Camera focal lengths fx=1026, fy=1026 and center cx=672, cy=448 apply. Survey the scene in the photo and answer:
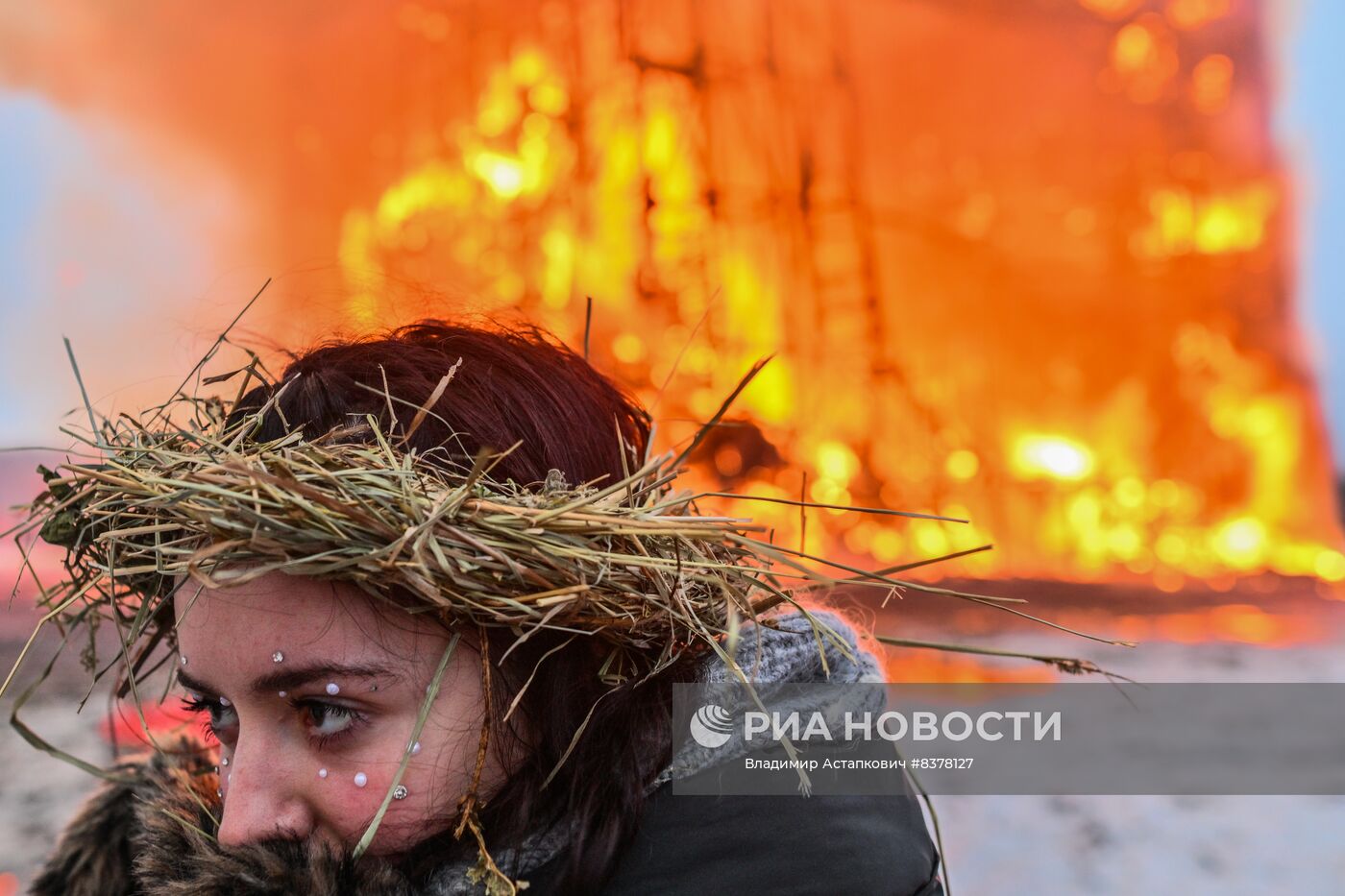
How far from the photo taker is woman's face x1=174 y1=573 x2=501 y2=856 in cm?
114

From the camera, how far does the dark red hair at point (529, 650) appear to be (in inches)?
47.5

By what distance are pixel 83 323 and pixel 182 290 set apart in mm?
443

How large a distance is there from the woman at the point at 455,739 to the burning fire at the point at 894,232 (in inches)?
176

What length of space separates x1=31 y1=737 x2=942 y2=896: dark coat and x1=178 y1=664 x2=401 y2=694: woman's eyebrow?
18 cm

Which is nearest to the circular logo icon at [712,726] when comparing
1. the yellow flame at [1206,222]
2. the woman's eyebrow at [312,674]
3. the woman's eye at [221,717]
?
the woman's eyebrow at [312,674]

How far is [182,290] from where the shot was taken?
4.81 m

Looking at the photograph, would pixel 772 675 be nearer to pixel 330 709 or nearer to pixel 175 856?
pixel 330 709

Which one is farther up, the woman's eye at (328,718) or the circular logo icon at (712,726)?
the circular logo icon at (712,726)

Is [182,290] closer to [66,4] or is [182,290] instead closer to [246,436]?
[66,4]

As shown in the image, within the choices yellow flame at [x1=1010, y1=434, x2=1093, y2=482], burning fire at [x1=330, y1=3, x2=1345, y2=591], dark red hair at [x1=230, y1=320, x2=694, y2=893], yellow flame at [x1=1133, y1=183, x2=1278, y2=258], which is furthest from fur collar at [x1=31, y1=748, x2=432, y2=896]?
yellow flame at [x1=1133, y1=183, x2=1278, y2=258]

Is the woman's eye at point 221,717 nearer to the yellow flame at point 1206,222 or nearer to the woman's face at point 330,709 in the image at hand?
the woman's face at point 330,709

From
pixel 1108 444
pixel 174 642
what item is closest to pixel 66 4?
pixel 174 642

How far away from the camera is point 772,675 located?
131cm

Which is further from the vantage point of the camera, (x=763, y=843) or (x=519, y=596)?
(x=763, y=843)
